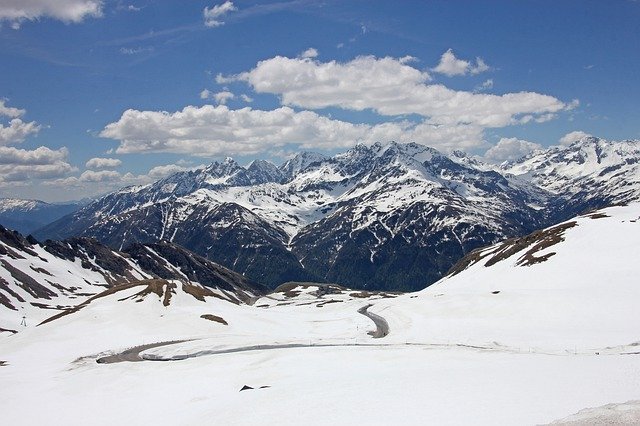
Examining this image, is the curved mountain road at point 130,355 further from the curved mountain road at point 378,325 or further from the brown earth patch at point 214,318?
the curved mountain road at point 378,325

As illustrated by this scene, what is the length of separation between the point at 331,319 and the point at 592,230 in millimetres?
65655

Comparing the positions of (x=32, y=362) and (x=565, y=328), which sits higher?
(x=565, y=328)

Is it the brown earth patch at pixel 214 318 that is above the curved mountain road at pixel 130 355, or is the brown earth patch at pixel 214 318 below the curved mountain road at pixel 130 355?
above

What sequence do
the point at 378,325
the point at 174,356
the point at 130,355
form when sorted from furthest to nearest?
the point at 378,325, the point at 130,355, the point at 174,356

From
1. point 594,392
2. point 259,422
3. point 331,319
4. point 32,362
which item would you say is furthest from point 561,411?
point 331,319

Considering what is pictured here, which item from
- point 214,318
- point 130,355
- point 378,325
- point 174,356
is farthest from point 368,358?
point 214,318

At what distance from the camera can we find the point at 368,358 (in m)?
52.6

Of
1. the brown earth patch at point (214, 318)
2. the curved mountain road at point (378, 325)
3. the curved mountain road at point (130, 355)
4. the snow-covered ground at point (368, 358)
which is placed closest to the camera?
the snow-covered ground at point (368, 358)

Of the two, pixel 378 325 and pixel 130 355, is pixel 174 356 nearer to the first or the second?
pixel 130 355

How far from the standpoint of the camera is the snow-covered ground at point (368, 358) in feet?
105

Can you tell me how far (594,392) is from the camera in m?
30.9

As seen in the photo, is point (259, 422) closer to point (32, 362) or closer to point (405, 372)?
point (405, 372)

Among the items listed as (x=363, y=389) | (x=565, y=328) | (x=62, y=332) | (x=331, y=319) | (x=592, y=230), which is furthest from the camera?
(x=592, y=230)

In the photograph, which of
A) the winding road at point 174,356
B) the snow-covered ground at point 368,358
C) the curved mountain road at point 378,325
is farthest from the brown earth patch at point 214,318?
the curved mountain road at point 378,325
